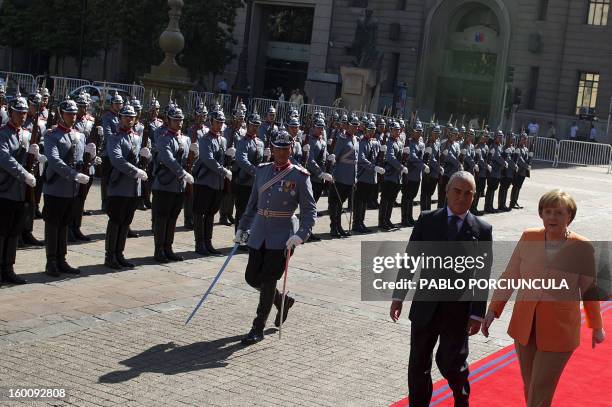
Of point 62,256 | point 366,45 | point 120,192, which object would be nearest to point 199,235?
point 120,192

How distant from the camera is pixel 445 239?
295 inches

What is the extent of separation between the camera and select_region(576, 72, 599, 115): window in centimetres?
4981

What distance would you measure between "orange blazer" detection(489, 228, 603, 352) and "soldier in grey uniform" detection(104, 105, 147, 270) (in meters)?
6.81

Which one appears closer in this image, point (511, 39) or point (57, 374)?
point (57, 374)

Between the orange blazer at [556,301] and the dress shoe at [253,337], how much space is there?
3.37 m

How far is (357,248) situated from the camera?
1686 cm

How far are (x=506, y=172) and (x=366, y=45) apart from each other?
2576 centimetres

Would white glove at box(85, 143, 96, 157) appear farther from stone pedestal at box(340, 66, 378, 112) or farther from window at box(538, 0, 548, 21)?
window at box(538, 0, 548, 21)

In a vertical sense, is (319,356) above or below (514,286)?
below

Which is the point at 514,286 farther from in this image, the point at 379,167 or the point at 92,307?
the point at 379,167

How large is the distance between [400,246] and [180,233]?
3.59m

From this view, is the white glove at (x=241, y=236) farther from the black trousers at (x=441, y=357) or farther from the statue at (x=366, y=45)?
the statue at (x=366, y=45)

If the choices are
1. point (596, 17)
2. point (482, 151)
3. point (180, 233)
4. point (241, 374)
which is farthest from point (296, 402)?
point (596, 17)

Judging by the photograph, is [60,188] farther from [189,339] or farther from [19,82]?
[19,82]
